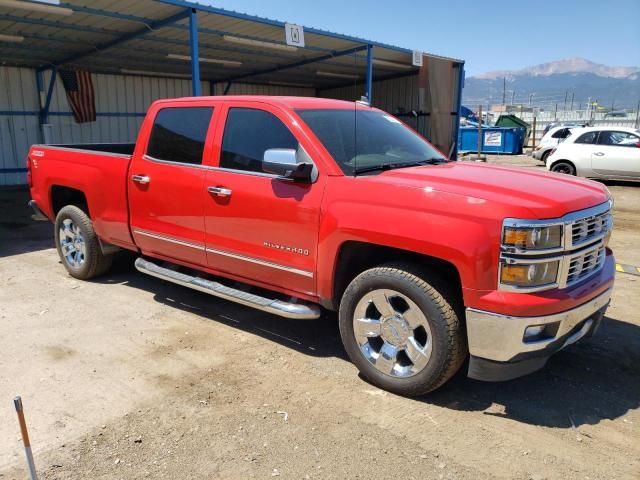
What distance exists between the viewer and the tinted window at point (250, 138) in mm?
4098

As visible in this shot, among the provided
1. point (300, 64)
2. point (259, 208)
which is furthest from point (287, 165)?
point (300, 64)

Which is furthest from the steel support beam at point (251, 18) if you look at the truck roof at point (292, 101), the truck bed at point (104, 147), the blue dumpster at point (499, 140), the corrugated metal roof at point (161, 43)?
the blue dumpster at point (499, 140)

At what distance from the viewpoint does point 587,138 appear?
49.7 ft

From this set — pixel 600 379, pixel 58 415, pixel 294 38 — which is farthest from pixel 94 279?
pixel 294 38

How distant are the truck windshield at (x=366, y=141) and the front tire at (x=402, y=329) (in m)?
0.87

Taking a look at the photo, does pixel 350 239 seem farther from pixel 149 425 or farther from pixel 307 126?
pixel 149 425

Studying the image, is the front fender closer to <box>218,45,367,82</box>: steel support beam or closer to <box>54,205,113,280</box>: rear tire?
<box>54,205,113,280</box>: rear tire

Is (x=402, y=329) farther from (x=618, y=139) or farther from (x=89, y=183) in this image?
(x=618, y=139)

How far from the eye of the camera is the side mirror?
3732 millimetres

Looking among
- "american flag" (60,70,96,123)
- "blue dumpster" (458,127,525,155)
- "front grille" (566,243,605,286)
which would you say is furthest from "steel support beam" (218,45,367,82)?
"blue dumpster" (458,127,525,155)

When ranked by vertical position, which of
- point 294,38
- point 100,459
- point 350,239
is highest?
point 294,38

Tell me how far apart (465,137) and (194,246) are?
27043 millimetres

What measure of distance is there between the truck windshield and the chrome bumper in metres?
1.37

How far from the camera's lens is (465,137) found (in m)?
29.4
